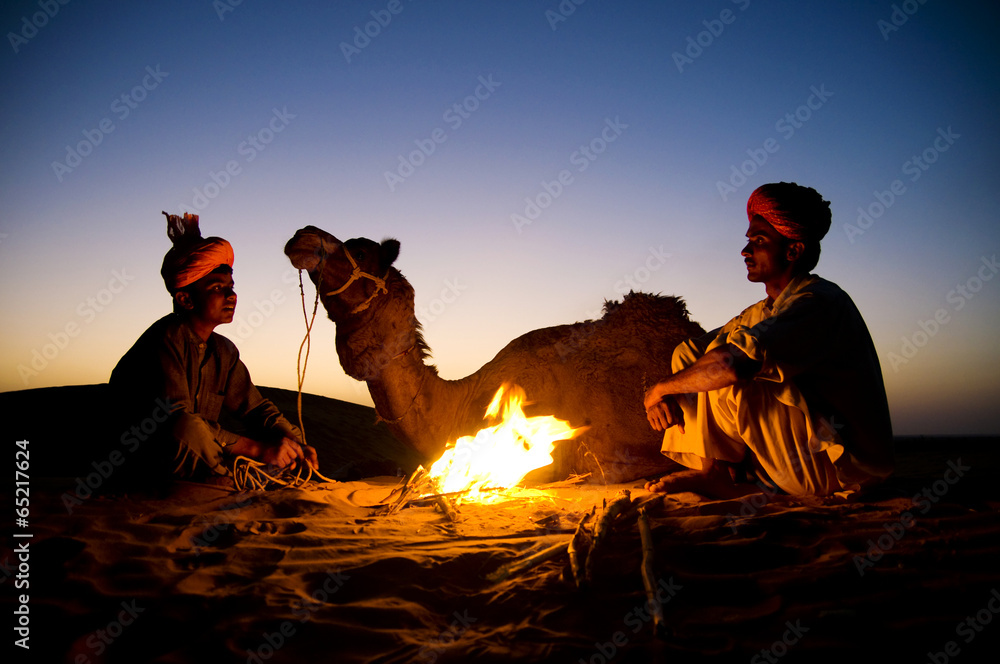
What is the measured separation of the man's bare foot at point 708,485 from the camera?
3.81m

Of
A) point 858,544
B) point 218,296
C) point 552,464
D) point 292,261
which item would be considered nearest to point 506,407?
point 552,464

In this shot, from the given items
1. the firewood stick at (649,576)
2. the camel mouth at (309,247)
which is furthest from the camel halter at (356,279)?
the firewood stick at (649,576)

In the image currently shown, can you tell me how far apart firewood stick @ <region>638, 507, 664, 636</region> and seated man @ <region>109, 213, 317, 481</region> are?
122 inches

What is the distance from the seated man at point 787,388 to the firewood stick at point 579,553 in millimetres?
1350

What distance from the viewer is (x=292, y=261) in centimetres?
468

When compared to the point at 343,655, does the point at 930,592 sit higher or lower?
lower

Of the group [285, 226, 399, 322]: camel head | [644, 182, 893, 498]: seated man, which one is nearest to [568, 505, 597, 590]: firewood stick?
[644, 182, 893, 498]: seated man

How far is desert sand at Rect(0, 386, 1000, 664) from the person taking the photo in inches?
71.6

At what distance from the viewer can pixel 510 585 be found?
233 cm

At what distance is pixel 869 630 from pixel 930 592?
41 cm

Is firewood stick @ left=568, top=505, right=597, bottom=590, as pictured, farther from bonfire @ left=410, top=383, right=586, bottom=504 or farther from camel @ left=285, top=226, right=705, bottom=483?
camel @ left=285, top=226, right=705, bottom=483

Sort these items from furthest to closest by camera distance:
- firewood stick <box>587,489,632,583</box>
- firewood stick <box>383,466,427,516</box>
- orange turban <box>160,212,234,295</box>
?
1. orange turban <box>160,212,234,295</box>
2. firewood stick <box>383,466,427,516</box>
3. firewood stick <box>587,489,632,583</box>

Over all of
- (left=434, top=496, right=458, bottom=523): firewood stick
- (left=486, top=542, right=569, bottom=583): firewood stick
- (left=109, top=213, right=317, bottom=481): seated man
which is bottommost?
(left=486, top=542, right=569, bottom=583): firewood stick

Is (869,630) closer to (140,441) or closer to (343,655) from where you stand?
(343,655)
